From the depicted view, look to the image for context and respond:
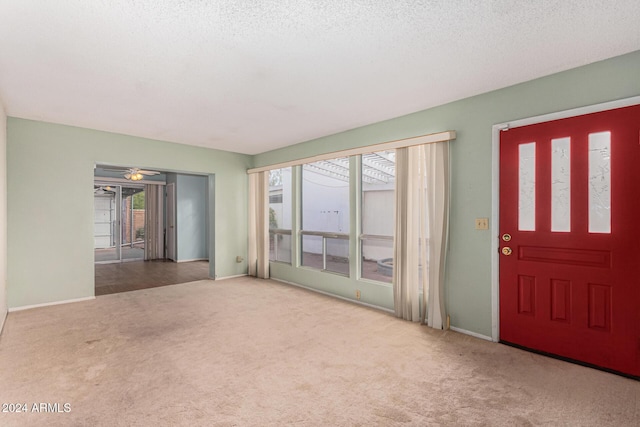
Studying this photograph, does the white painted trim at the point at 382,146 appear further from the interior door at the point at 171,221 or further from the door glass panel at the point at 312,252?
the interior door at the point at 171,221

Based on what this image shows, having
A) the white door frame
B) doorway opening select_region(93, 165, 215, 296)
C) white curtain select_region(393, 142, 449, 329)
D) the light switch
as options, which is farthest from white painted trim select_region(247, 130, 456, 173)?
doorway opening select_region(93, 165, 215, 296)

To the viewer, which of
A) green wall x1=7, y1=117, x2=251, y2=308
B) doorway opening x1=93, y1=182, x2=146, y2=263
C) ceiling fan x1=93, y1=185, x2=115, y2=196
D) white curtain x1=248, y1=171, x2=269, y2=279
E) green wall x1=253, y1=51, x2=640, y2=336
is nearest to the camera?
green wall x1=253, y1=51, x2=640, y2=336

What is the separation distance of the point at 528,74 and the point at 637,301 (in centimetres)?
202

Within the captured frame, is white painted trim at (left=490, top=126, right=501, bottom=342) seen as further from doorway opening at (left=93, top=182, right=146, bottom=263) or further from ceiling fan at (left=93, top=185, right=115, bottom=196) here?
ceiling fan at (left=93, top=185, right=115, bottom=196)

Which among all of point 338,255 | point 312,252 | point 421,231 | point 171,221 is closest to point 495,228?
point 421,231

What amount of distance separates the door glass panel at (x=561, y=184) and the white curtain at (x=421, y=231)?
94 cm

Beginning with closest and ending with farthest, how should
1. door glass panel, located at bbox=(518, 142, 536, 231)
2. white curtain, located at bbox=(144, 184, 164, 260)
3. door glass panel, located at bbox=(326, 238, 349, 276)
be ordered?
door glass panel, located at bbox=(518, 142, 536, 231) → door glass panel, located at bbox=(326, 238, 349, 276) → white curtain, located at bbox=(144, 184, 164, 260)

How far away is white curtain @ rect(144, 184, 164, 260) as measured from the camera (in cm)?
855

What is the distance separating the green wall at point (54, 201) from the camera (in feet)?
13.2

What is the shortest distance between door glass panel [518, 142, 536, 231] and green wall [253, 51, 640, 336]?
26 centimetres

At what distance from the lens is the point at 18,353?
2.79 m

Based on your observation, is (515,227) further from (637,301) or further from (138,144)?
(138,144)

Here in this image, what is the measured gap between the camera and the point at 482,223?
318cm

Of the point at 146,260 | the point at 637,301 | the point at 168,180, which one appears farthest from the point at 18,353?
the point at 168,180
